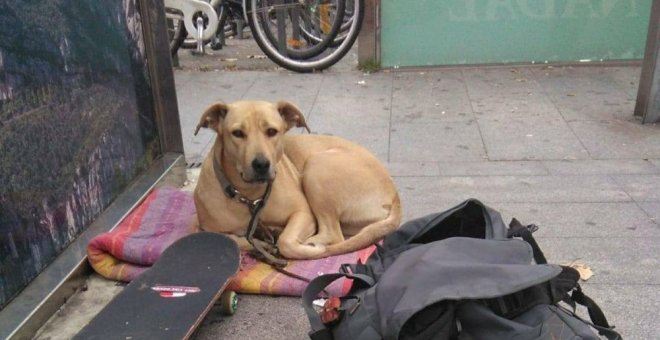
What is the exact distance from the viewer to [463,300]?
213 centimetres

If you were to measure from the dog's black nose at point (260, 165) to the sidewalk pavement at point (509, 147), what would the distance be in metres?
0.65

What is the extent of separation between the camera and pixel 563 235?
11.6 ft

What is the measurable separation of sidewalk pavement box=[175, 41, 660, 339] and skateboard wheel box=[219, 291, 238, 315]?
2.2 inches

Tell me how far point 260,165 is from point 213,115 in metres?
0.46

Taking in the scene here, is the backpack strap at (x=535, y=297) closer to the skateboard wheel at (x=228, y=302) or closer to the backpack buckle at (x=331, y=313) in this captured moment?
the backpack buckle at (x=331, y=313)

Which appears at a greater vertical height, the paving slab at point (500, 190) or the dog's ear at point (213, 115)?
the dog's ear at point (213, 115)

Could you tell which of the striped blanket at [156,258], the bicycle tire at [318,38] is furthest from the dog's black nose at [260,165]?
the bicycle tire at [318,38]

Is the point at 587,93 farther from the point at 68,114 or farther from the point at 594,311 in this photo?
the point at 68,114

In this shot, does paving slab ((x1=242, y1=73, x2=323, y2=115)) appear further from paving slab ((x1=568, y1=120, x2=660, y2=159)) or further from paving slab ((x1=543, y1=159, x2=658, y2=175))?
paving slab ((x1=568, y1=120, x2=660, y2=159))

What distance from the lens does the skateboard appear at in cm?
249

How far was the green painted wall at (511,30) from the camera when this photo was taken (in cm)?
734

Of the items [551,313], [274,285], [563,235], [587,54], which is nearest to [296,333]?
[274,285]

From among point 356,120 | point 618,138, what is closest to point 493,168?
point 618,138

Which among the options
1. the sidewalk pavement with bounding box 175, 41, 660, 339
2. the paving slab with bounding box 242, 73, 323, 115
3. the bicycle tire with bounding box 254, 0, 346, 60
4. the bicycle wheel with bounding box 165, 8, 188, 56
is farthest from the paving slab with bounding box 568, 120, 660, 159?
the bicycle wheel with bounding box 165, 8, 188, 56
